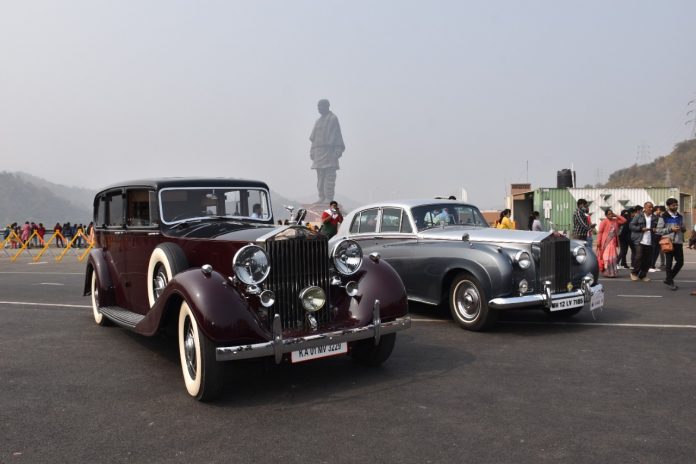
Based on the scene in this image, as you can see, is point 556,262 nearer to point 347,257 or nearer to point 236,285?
point 347,257

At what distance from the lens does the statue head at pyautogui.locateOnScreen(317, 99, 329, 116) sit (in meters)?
140

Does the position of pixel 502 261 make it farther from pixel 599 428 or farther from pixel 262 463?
pixel 262 463

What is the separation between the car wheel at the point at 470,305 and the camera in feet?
22.8

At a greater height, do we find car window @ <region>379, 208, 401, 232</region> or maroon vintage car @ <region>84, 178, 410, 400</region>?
car window @ <region>379, 208, 401, 232</region>

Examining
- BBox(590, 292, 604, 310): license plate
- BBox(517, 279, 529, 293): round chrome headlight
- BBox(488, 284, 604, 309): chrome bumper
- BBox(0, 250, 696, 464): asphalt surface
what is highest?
BBox(517, 279, 529, 293): round chrome headlight

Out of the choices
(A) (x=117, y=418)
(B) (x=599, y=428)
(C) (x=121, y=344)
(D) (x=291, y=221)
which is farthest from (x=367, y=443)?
(C) (x=121, y=344)

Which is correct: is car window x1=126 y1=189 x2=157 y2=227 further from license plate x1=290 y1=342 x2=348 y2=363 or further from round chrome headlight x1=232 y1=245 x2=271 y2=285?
license plate x1=290 y1=342 x2=348 y2=363

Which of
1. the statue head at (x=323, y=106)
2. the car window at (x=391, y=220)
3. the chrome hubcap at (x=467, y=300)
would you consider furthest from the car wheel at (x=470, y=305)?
the statue head at (x=323, y=106)

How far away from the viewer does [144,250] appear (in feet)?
20.7

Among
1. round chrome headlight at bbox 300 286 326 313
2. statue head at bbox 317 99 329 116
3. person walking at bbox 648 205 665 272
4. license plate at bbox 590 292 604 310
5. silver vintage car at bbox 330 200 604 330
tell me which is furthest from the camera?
statue head at bbox 317 99 329 116

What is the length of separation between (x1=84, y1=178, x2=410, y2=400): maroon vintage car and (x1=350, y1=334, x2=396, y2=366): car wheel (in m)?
0.01

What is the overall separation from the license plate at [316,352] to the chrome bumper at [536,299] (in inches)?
102

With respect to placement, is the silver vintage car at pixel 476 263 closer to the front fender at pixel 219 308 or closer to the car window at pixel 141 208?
the car window at pixel 141 208

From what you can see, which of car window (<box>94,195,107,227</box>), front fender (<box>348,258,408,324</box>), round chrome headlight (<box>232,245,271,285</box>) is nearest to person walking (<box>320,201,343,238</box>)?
car window (<box>94,195,107,227</box>)
